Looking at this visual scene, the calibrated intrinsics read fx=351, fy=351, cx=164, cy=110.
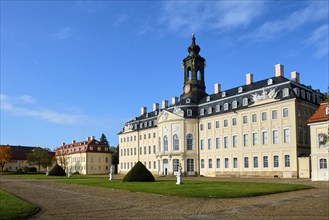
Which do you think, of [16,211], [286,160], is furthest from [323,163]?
[16,211]

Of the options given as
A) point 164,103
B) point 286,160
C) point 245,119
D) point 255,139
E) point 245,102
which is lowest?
point 286,160

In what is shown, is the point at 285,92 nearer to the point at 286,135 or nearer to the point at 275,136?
the point at 286,135

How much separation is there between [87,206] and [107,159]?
7569 cm

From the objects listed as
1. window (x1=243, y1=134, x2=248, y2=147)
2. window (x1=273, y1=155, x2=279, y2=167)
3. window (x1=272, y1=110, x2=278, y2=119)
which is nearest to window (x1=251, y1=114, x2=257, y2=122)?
window (x1=243, y1=134, x2=248, y2=147)

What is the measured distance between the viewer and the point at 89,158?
86125 mm

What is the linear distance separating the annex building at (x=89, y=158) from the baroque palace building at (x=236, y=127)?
74.3ft

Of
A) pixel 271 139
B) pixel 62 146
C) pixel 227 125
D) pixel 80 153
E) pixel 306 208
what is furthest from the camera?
pixel 62 146

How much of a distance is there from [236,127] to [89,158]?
154 feet

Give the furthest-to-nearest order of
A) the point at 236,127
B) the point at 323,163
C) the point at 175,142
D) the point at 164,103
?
the point at 164,103 < the point at 175,142 < the point at 236,127 < the point at 323,163

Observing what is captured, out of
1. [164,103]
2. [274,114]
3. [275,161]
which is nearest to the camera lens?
[275,161]

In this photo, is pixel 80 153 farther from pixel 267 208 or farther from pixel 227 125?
pixel 267 208

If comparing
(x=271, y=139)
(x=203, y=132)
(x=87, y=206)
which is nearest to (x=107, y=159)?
(x=203, y=132)

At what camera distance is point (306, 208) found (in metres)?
14.0

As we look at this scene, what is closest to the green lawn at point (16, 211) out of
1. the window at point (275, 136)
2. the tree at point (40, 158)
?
the window at point (275, 136)
